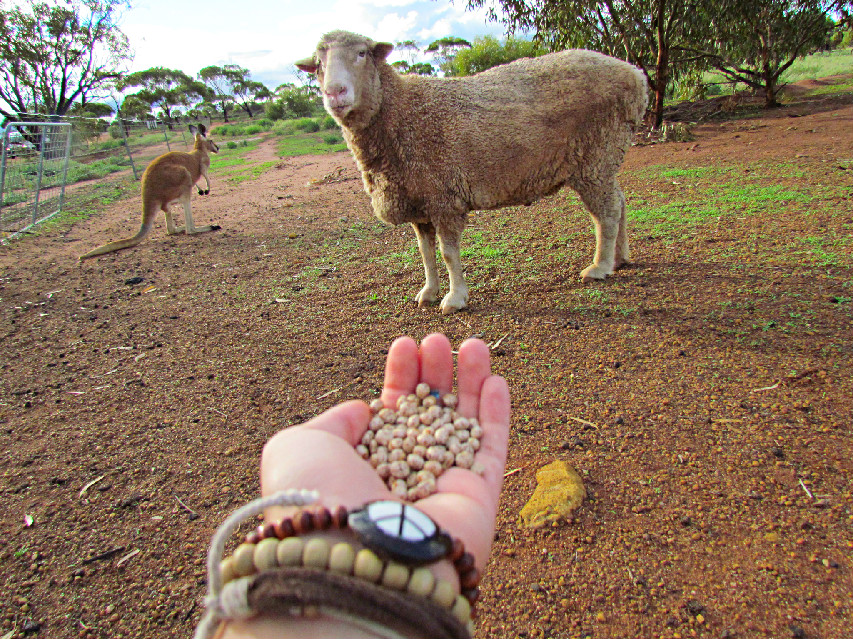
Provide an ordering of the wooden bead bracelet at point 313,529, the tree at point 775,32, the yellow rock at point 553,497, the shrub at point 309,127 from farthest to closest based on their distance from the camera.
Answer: the shrub at point 309,127
the tree at point 775,32
the yellow rock at point 553,497
the wooden bead bracelet at point 313,529

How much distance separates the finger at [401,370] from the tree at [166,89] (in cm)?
4543

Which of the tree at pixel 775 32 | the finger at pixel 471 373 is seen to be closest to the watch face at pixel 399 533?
the finger at pixel 471 373

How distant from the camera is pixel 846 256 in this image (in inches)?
166

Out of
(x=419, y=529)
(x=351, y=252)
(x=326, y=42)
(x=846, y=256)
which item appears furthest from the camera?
(x=351, y=252)

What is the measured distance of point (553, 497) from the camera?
7.42 ft

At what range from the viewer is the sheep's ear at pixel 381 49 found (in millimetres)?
3718

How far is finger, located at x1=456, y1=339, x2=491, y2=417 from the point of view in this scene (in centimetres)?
191

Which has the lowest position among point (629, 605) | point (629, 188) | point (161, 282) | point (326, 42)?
point (629, 605)

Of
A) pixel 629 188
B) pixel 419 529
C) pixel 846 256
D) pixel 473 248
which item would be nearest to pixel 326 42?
pixel 473 248

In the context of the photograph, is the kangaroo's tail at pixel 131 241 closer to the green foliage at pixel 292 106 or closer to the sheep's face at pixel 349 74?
the sheep's face at pixel 349 74

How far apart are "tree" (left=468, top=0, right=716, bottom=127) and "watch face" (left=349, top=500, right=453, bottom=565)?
13406mm

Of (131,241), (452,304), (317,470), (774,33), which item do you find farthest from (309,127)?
(317,470)

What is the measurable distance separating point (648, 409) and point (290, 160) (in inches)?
622

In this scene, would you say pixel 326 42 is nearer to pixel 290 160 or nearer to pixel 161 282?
pixel 161 282
